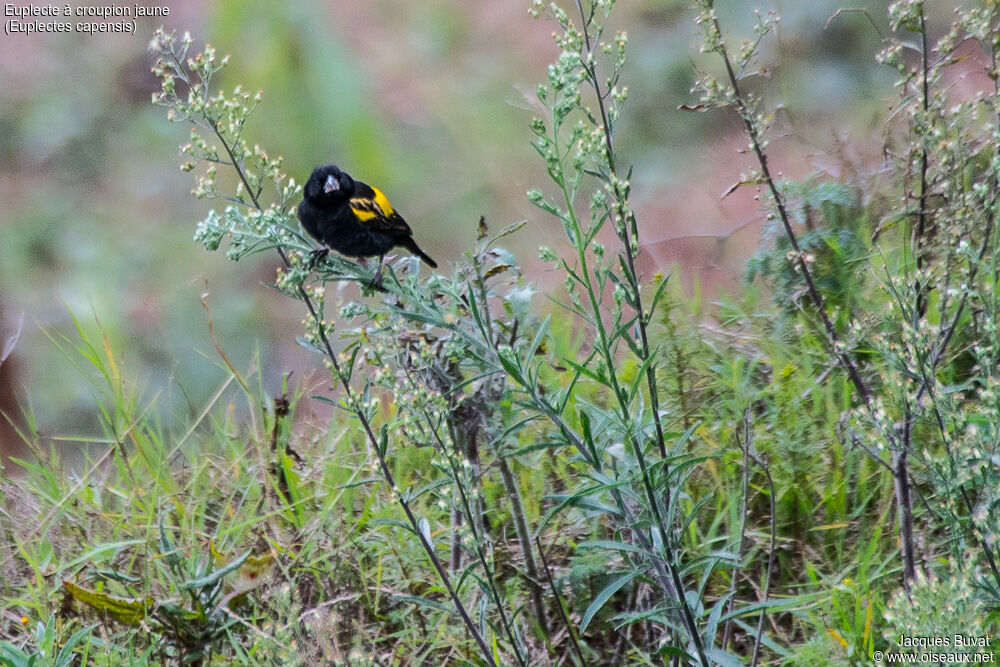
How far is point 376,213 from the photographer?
2941mm

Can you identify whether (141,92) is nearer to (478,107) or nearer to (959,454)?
(478,107)

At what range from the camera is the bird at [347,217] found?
282cm

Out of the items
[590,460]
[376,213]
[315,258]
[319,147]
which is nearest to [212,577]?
[315,258]

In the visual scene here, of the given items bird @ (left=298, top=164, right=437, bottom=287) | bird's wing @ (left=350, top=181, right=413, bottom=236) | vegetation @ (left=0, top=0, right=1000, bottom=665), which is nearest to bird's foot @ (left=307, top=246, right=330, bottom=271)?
vegetation @ (left=0, top=0, right=1000, bottom=665)

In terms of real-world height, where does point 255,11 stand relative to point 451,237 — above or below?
above

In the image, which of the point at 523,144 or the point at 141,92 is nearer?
the point at 523,144

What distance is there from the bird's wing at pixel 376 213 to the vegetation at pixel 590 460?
0.73 feet

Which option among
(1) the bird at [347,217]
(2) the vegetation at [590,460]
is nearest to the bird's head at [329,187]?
(1) the bird at [347,217]

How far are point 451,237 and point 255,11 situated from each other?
1.78 metres

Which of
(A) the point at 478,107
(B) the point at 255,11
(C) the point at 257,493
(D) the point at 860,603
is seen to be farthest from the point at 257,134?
(D) the point at 860,603

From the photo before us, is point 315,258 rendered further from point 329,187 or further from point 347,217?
point 329,187

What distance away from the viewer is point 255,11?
5.33 meters

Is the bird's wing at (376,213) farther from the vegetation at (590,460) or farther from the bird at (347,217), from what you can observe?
the vegetation at (590,460)

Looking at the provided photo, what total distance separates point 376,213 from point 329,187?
194mm
